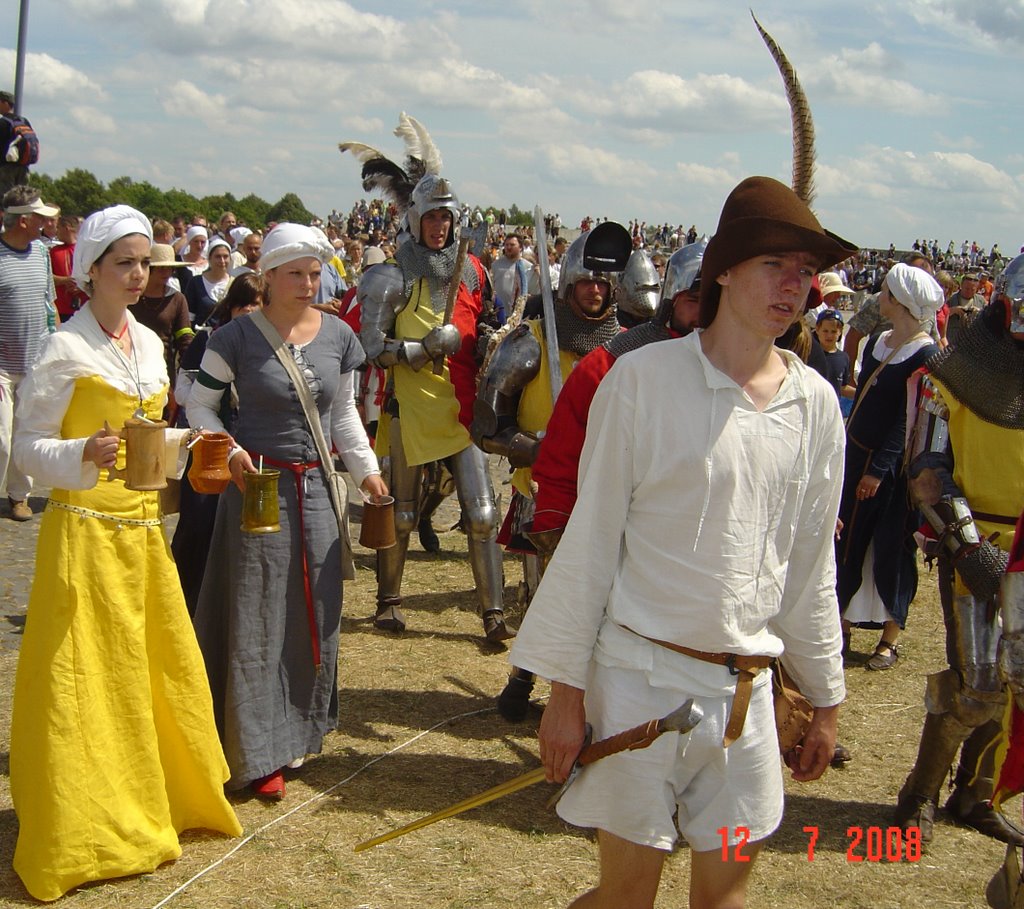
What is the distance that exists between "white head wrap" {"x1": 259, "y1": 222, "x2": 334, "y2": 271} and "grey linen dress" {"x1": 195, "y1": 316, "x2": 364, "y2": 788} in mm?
253

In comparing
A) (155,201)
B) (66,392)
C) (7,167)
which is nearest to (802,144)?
(66,392)

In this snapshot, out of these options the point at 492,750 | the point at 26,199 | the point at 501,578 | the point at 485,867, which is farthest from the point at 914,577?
the point at 26,199

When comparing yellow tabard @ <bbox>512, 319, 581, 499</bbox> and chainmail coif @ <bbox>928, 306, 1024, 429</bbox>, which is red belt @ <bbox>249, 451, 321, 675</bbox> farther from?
chainmail coif @ <bbox>928, 306, 1024, 429</bbox>

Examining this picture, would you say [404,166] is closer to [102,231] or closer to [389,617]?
[389,617]

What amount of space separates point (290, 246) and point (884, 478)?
342 centimetres

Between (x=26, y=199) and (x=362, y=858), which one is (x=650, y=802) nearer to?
(x=362, y=858)

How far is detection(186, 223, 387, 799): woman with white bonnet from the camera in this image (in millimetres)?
3867

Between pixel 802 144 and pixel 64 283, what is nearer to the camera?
pixel 802 144

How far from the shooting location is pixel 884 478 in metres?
5.76

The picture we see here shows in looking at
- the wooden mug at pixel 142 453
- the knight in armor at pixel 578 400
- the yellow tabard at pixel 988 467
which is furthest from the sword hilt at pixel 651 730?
the yellow tabard at pixel 988 467

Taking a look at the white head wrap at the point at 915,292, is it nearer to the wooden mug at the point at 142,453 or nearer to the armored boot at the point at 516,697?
the armored boot at the point at 516,697

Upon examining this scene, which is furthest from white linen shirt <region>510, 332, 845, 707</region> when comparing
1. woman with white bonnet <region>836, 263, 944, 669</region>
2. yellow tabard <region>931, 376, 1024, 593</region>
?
woman with white bonnet <region>836, 263, 944, 669</region>

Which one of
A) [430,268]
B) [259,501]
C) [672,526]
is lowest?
[259,501]

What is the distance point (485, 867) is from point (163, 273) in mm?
4226
